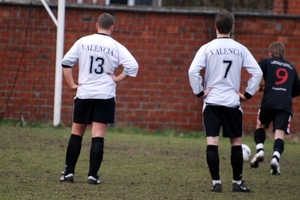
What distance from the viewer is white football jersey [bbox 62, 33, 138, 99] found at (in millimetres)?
8234

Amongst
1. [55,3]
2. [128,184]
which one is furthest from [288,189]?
[55,3]

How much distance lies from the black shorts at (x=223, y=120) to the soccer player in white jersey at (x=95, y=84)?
100 cm

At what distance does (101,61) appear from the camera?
825cm

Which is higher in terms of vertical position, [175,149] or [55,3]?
[55,3]

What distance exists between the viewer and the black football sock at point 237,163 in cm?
804

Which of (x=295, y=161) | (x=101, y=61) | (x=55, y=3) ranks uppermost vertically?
(x=55, y=3)

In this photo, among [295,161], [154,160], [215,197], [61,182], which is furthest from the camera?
[295,161]

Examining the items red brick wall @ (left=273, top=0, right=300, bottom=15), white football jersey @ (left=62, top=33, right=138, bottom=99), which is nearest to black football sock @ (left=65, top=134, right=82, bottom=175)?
white football jersey @ (left=62, top=33, right=138, bottom=99)

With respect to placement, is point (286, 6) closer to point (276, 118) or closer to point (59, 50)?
point (59, 50)

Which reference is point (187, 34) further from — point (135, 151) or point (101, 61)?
point (101, 61)

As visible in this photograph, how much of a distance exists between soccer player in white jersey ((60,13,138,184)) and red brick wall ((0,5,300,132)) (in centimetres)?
618

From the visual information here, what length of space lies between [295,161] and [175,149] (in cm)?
191

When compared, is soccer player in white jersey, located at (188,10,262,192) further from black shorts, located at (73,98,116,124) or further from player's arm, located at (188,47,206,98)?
black shorts, located at (73,98,116,124)

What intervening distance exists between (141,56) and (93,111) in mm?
6339
